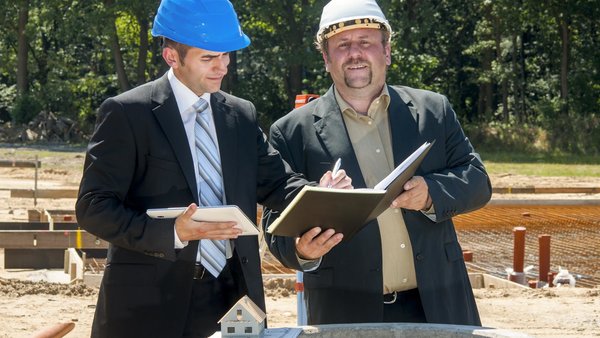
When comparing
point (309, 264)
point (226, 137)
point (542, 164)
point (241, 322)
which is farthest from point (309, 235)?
point (542, 164)

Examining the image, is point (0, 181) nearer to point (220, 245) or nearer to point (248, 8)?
point (248, 8)

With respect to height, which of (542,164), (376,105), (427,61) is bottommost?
(542,164)

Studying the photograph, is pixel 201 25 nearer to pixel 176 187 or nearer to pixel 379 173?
pixel 176 187

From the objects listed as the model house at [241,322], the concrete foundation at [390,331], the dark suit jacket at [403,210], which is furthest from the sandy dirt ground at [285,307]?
the model house at [241,322]

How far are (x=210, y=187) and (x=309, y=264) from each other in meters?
0.47

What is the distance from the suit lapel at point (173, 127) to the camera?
379 centimetres

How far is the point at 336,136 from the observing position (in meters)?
4.30

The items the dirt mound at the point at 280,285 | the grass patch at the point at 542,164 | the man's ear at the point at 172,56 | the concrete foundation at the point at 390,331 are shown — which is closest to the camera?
the concrete foundation at the point at 390,331

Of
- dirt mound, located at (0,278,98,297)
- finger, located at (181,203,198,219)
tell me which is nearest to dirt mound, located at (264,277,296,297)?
dirt mound, located at (0,278,98,297)

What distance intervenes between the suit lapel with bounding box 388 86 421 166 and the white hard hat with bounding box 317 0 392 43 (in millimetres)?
286

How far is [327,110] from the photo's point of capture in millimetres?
4363

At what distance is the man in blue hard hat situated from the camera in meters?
3.68

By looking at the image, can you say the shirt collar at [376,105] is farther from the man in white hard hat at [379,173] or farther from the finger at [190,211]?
the finger at [190,211]

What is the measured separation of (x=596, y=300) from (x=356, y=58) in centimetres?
673
